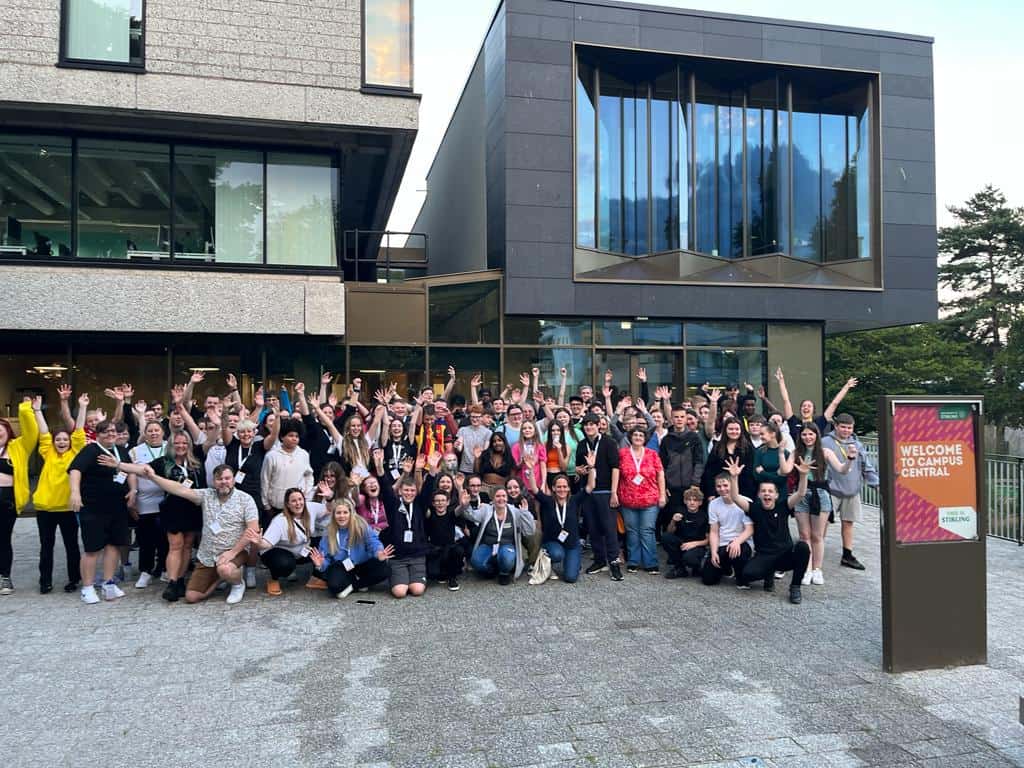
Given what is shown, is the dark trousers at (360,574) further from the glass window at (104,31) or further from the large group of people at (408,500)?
the glass window at (104,31)

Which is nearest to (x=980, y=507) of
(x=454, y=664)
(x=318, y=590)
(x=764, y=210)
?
(x=454, y=664)

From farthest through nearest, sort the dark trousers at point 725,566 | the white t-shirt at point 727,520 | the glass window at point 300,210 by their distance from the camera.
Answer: the glass window at point 300,210 < the white t-shirt at point 727,520 < the dark trousers at point 725,566

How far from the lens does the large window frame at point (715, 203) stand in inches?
648

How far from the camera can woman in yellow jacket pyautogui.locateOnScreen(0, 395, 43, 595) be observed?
770cm

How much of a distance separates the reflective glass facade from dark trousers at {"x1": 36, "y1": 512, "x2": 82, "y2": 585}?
11.7m

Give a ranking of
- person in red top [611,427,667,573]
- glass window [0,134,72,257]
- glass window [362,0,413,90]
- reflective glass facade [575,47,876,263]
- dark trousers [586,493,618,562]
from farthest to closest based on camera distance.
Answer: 1. reflective glass facade [575,47,876,263]
2. glass window [362,0,413,90]
3. glass window [0,134,72,257]
4. person in red top [611,427,667,573]
5. dark trousers [586,493,618,562]

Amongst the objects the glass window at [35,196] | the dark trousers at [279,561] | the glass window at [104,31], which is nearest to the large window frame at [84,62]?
the glass window at [104,31]

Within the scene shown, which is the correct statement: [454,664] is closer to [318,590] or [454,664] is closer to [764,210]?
[318,590]

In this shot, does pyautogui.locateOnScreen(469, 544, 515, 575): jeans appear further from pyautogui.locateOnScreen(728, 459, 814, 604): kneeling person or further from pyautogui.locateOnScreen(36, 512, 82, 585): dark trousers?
pyautogui.locateOnScreen(36, 512, 82, 585): dark trousers

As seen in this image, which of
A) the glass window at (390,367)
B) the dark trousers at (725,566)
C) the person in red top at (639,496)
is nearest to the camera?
the dark trousers at (725,566)

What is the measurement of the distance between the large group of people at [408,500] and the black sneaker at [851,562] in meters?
0.09

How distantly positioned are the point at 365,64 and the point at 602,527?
31.9 ft

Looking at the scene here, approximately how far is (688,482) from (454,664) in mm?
4422

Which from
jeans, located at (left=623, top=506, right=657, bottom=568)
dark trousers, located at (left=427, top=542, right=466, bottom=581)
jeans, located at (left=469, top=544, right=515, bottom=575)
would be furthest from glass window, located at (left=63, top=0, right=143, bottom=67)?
jeans, located at (left=623, top=506, right=657, bottom=568)
